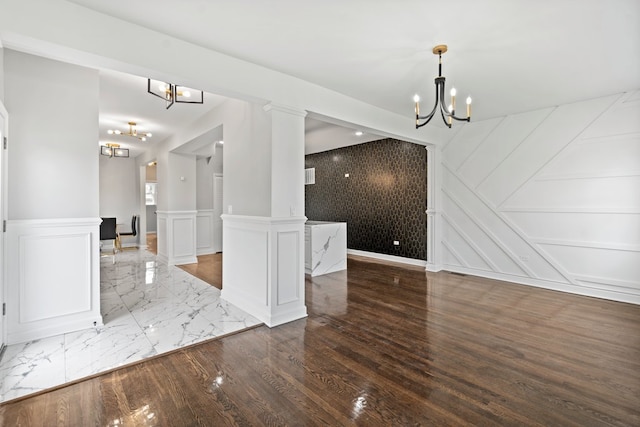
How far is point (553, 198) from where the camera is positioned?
4.51 metres

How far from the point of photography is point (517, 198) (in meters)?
4.84

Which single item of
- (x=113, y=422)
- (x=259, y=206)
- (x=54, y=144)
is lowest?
(x=113, y=422)

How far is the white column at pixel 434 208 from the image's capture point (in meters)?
5.69

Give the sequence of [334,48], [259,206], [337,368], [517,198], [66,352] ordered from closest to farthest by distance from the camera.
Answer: [337,368], [66,352], [334,48], [259,206], [517,198]

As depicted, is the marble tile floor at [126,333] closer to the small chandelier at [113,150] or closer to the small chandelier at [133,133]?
the small chandelier at [133,133]

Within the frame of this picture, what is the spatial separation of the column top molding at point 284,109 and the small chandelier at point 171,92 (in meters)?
0.94

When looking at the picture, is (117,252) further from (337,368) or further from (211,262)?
(337,368)

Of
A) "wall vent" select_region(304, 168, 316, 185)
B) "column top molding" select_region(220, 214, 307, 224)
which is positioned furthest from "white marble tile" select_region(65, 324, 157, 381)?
"wall vent" select_region(304, 168, 316, 185)

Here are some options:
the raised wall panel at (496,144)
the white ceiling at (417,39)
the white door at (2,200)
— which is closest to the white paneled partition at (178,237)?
the white ceiling at (417,39)

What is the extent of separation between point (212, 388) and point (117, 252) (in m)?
7.23

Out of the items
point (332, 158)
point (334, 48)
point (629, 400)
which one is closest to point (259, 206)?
point (334, 48)

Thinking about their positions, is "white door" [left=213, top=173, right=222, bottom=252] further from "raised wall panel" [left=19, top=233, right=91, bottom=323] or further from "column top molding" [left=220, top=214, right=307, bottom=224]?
"raised wall panel" [left=19, top=233, right=91, bottom=323]

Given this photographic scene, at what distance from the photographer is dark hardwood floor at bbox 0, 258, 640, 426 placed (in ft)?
5.96

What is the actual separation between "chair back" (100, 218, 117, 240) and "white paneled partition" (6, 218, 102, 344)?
4194 mm
